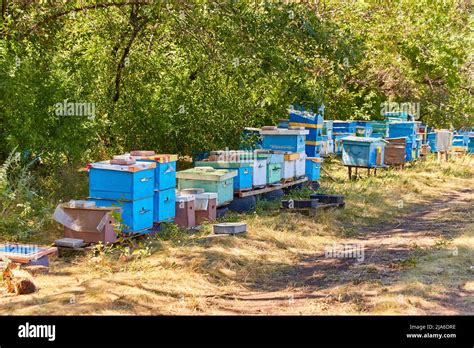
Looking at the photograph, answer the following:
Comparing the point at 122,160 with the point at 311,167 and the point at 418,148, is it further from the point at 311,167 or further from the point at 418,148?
the point at 418,148

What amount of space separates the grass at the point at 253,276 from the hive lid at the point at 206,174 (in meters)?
0.71

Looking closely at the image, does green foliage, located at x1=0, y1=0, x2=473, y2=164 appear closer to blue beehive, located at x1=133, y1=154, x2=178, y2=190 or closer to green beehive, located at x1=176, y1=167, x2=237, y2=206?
green beehive, located at x1=176, y1=167, x2=237, y2=206

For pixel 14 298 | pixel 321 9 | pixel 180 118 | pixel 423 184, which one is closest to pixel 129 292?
pixel 14 298

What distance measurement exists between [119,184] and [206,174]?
232 cm

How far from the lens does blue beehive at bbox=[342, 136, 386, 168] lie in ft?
55.9

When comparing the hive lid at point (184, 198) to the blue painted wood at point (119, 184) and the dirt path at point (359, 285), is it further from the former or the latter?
the dirt path at point (359, 285)

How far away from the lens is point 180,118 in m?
12.9

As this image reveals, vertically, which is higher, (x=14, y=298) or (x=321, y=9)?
(x=321, y=9)

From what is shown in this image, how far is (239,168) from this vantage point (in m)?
11.5

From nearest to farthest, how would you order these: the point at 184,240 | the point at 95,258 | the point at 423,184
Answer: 1. the point at 95,258
2. the point at 184,240
3. the point at 423,184

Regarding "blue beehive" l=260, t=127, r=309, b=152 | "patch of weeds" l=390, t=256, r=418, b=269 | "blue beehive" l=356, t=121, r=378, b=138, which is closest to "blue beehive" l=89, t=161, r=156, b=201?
"patch of weeds" l=390, t=256, r=418, b=269

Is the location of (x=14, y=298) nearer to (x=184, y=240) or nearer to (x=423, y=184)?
(x=184, y=240)

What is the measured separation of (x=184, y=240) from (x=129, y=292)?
2614 millimetres

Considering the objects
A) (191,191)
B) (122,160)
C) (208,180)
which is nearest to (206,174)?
(208,180)
